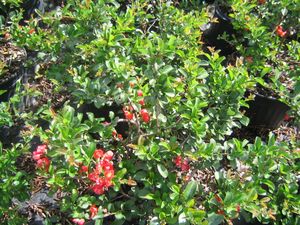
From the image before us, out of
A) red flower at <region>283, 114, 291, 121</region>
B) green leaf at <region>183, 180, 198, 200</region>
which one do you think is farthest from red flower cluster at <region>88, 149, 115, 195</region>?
red flower at <region>283, 114, 291, 121</region>

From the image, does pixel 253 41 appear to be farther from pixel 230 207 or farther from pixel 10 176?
pixel 10 176

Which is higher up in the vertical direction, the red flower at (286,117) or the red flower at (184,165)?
the red flower at (184,165)

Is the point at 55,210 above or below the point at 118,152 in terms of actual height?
below

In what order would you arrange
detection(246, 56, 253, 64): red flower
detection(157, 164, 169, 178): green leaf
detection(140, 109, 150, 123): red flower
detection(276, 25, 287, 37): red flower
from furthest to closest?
detection(276, 25, 287, 37): red flower
detection(246, 56, 253, 64): red flower
detection(140, 109, 150, 123): red flower
detection(157, 164, 169, 178): green leaf

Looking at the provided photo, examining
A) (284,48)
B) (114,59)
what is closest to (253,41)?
(284,48)

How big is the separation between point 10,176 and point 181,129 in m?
0.70

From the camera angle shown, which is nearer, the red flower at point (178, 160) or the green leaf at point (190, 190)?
the green leaf at point (190, 190)

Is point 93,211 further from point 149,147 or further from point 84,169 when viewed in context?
point 149,147

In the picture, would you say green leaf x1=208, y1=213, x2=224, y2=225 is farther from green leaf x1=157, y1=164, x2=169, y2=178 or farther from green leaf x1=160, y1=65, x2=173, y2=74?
green leaf x1=160, y1=65, x2=173, y2=74

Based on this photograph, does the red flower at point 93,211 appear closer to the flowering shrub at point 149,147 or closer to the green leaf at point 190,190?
the flowering shrub at point 149,147

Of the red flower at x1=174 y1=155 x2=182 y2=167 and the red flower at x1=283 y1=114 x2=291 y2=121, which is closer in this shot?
the red flower at x1=174 y1=155 x2=182 y2=167

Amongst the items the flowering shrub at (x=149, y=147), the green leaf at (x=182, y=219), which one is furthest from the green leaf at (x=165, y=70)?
the green leaf at (x=182, y=219)

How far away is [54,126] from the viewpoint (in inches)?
53.4

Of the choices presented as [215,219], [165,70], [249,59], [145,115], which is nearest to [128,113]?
[145,115]
